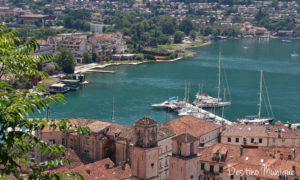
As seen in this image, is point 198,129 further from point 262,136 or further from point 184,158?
point 184,158

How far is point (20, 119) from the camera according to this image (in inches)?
181

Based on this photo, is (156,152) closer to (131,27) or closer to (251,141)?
(251,141)

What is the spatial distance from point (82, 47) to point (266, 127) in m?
44.4

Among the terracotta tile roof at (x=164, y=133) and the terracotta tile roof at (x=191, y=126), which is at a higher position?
the terracotta tile roof at (x=164, y=133)

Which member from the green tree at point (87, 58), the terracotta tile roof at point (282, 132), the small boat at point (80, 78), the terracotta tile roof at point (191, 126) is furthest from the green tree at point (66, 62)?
the terracotta tile roof at point (282, 132)

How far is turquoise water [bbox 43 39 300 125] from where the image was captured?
38000mm

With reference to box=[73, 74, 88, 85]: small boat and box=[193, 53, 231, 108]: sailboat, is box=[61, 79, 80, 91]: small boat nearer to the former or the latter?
box=[73, 74, 88, 85]: small boat

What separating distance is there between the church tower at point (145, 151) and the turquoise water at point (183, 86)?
689 inches

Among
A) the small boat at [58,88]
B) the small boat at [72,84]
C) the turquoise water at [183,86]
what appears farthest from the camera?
the small boat at [72,84]

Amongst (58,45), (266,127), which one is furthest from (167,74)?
(266,127)

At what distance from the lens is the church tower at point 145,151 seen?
15.9m

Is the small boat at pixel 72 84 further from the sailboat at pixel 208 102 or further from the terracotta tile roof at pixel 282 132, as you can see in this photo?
A: the terracotta tile roof at pixel 282 132

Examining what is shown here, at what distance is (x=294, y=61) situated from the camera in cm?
7100

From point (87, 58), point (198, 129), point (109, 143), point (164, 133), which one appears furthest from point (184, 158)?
point (87, 58)
